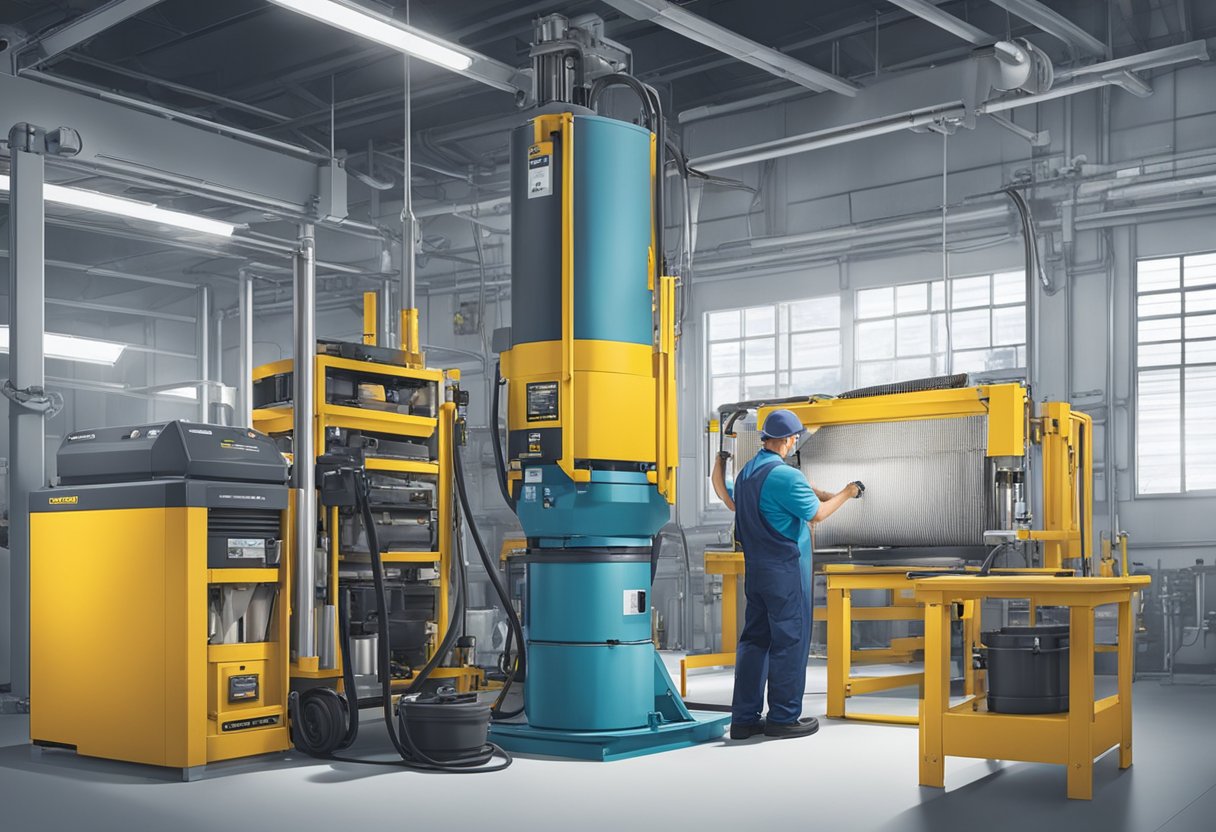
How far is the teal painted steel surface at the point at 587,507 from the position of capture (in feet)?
20.0

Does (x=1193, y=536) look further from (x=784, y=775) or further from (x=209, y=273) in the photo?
(x=209, y=273)

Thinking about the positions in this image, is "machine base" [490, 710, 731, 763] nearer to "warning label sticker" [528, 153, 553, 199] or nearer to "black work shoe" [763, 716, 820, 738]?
"black work shoe" [763, 716, 820, 738]

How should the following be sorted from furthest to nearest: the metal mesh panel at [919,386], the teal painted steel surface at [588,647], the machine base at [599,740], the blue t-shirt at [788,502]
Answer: the metal mesh panel at [919,386] → the blue t-shirt at [788,502] → the teal painted steel surface at [588,647] → the machine base at [599,740]

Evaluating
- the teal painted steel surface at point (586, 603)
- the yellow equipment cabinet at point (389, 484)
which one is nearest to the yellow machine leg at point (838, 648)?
the teal painted steel surface at point (586, 603)

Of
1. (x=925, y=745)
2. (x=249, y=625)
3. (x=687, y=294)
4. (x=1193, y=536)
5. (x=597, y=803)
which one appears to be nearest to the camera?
(x=597, y=803)

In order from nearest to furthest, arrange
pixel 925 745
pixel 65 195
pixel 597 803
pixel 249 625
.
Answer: pixel 597 803 → pixel 925 745 → pixel 249 625 → pixel 65 195

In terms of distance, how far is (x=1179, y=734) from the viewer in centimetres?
702

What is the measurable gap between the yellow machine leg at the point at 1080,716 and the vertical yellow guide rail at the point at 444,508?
3735 mm

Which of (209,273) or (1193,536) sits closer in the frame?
(1193,536)

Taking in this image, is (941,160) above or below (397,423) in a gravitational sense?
above

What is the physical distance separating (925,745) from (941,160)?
905cm

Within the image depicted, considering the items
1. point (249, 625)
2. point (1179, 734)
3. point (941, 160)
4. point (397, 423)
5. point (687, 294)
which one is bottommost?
point (1179, 734)

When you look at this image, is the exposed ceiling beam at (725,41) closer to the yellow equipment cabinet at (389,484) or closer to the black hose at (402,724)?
the yellow equipment cabinet at (389,484)

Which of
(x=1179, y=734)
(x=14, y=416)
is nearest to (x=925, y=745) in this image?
(x=1179, y=734)
